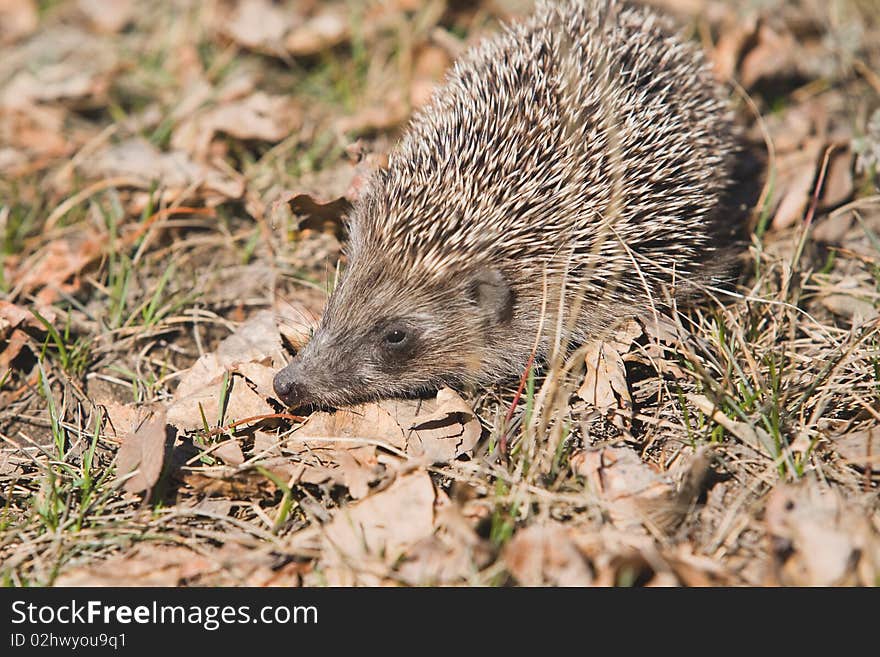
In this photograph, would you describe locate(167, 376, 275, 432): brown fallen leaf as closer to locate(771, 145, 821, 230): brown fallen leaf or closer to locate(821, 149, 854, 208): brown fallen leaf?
locate(771, 145, 821, 230): brown fallen leaf

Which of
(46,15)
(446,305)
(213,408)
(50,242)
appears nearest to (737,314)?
(446,305)

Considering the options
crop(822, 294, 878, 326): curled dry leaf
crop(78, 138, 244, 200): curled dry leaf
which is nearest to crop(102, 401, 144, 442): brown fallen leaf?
crop(78, 138, 244, 200): curled dry leaf

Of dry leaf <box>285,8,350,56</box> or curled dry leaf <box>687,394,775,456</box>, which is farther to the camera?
dry leaf <box>285,8,350,56</box>

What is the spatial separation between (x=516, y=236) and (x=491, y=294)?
32cm

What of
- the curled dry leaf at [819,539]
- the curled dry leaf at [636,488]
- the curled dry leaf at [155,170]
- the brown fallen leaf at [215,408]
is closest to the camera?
the curled dry leaf at [819,539]

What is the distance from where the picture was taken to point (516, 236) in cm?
429

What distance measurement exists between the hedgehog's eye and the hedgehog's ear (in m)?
0.40

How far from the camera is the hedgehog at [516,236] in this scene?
4.28m

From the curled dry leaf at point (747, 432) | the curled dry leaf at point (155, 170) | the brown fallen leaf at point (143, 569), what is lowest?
the brown fallen leaf at point (143, 569)

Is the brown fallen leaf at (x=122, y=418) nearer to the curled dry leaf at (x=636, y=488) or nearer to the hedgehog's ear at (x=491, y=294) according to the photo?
the hedgehog's ear at (x=491, y=294)

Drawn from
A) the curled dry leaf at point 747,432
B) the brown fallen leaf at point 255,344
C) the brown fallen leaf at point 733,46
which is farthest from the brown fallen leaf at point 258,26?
the curled dry leaf at point 747,432

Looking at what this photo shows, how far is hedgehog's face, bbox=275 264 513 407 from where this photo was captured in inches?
169

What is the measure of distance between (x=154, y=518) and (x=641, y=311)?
260 cm

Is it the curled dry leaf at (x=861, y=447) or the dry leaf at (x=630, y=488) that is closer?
the dry leaf at (x=630, y=488)
